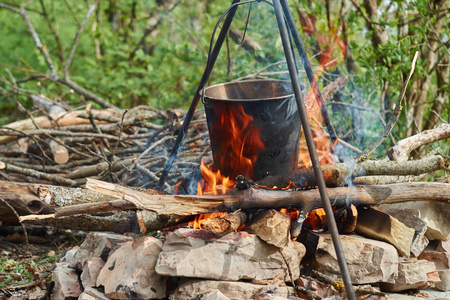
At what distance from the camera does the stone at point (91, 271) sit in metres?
2.38

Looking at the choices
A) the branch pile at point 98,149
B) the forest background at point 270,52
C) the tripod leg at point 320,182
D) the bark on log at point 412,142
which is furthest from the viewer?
the forest background at point 270,52

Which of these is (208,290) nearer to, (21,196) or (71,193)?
(71,193)

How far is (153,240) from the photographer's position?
7.66 feet

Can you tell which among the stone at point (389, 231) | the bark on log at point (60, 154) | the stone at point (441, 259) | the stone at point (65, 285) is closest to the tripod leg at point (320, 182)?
the stone at point (389, 231)

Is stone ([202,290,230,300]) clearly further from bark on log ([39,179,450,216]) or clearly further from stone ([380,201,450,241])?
stone ([380,201,450,241])

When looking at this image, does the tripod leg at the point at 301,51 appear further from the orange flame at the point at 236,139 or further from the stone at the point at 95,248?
the stone at the point at 95,248

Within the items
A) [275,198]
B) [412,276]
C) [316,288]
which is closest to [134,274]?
[275,198]

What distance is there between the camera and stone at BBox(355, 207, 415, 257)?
2.46 meters

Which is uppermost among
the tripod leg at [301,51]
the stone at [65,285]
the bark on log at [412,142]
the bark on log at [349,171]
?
the tripod leg at [301,51]

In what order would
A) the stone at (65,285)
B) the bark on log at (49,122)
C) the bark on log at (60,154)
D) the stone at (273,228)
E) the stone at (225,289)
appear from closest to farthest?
the stone at (225,289)
the stone at (273,228)
the stone at (65,285)
the bark on log at (60,154)
the bark on log at (49,122)

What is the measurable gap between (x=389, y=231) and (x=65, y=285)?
1934 millimetres

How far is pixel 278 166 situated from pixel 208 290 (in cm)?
93

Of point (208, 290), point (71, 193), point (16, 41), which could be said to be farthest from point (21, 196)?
point (16, 41)

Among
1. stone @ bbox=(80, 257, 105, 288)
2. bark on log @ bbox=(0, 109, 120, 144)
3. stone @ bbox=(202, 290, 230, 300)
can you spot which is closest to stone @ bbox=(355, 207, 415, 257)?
stone @ bbox=(202, 290, 230, 300)
